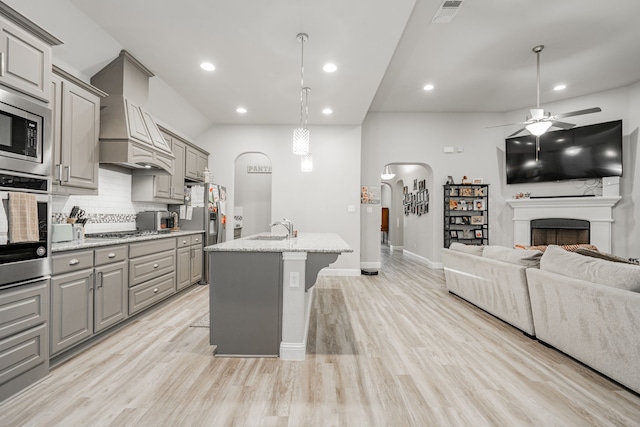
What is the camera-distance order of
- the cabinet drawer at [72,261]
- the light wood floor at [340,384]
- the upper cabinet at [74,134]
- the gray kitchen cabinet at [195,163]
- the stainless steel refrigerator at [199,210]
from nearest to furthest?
the light wood floor at [340,384] < the cabinet drawer at [72,261] < the upper cabinet at [74,134] < the stainless steel refrigerator at [199,210] < the gray kitchen cabinet at [195,163]

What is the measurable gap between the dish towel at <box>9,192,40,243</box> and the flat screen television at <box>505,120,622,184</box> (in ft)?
23.4

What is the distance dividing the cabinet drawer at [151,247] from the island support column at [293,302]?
66.4 inches

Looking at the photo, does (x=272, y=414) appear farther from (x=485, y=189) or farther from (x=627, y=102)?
(x=627, y=102)

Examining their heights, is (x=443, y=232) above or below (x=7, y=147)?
below

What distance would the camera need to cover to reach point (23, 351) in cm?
184

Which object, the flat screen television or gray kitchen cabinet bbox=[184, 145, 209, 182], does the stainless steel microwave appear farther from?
the flat screen television

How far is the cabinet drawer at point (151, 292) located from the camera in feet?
9.83

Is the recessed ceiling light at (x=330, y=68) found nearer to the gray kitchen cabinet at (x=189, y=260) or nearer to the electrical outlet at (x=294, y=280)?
the electrical outlet at (x=294, y=280)

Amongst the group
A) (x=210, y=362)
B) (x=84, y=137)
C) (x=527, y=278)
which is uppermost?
(x=84, y=137)

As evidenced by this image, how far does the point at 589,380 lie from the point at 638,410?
321 mm

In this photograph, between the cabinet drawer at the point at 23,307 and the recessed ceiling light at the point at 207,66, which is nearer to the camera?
the cabinet drawer at the point at 23,307

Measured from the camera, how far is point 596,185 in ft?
18.0

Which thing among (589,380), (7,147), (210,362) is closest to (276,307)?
(210,362)

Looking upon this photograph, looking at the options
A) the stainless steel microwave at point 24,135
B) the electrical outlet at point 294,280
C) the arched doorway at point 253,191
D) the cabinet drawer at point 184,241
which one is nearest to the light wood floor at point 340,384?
the electrical outlet at point 294,280
